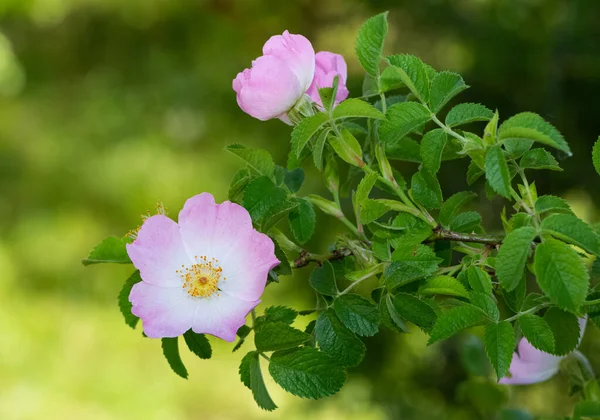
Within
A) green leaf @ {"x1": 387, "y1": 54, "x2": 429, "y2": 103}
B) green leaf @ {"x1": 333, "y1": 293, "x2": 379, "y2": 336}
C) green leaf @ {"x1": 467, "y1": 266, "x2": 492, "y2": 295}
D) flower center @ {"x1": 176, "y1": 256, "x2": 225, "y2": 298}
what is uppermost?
green leaf @ {"x1": 387, "y1": 54, "x2": 429, "y2": 103}

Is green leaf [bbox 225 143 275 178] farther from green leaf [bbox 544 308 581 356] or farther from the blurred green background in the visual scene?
the blurred green background

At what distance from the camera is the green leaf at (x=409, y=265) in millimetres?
347

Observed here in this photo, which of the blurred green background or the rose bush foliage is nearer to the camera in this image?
the rose bush foliage

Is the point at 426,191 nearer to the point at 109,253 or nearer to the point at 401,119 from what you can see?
the point at 401,119

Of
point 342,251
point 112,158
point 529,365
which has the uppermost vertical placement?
point 342,251

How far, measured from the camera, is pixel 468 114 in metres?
0.35

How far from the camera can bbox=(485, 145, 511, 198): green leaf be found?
0.31 m

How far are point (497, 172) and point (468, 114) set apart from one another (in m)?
0.04

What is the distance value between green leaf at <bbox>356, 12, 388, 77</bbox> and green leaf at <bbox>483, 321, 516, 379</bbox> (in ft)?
0.45

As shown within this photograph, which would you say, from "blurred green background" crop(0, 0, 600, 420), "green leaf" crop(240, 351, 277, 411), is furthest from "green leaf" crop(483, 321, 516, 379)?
"blurred green background" crop(0, 0, 600, 420)

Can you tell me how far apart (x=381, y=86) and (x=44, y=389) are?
1878mm

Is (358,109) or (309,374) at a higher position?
(358,109)

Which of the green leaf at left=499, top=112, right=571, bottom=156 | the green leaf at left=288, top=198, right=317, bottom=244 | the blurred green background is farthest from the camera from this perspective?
the blurred green background

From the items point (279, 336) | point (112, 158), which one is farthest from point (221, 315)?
point (112, 158)
